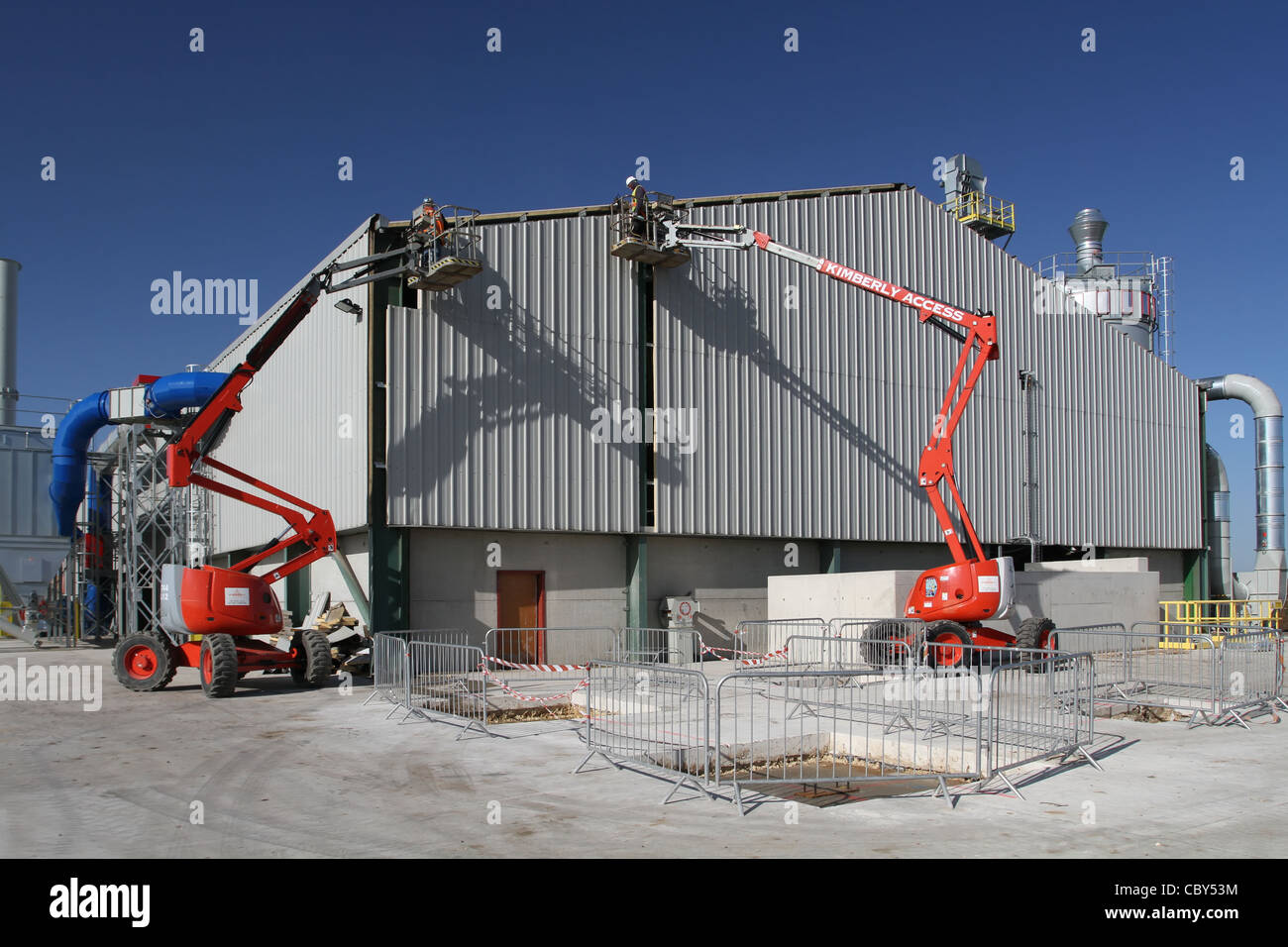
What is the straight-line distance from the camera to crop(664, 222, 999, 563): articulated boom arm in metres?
22.6

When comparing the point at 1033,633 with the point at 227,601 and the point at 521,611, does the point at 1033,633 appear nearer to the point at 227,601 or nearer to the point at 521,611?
the point at 521,611

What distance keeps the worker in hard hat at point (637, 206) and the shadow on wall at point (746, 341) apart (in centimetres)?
196

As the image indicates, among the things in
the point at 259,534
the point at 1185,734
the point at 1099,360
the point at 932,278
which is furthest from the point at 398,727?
the point at 1099,360

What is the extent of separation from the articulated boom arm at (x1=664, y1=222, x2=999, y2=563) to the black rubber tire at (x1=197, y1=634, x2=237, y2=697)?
1404 cm

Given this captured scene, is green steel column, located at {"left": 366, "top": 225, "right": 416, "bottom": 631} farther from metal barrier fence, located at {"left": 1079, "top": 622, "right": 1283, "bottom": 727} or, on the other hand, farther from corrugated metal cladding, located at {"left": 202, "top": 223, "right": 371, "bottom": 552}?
metal barrier fence, located at {"left": 1079, "top": 622, "right": 1283, "bottom": 727}

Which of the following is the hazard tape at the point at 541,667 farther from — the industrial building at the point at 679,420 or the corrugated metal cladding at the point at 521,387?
the corrugated metal cladding at the point at 521,387

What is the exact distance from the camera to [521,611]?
24578 mm

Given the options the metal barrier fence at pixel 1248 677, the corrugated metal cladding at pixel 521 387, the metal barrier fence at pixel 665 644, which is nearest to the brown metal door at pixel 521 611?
the corrugated metal cladding at pixel 521 387

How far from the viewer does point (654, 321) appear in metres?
26.3

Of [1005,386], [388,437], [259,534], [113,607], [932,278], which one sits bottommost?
[113,607]

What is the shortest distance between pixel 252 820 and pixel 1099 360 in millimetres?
32829

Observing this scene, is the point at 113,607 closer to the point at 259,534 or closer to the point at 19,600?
the point at 19,600

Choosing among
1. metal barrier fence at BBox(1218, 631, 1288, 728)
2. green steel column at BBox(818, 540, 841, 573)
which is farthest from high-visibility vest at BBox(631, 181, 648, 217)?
metal barrier fence at BBox(1218, 631, 1288, 728)
